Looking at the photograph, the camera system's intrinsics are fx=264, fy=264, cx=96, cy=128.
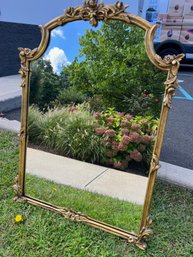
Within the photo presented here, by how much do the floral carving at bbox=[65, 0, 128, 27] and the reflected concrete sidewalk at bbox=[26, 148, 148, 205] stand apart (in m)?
1.11

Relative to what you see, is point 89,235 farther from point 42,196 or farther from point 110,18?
point 110,18

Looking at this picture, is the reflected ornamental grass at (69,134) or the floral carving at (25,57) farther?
the reflected ornamental grass at (69,134)

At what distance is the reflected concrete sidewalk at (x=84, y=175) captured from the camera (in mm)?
1949

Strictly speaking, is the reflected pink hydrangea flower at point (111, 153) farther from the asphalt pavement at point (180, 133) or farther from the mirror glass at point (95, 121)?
the asphalt pavement at point (180, 133)

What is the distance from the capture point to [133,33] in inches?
77.7

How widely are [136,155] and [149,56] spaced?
2.71 ft

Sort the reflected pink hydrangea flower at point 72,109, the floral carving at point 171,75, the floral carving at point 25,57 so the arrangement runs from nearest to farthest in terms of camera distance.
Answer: the floral carving at point 171,75, the floral carving at point 25,57, the reflected pink hydrangea flower at point 72,109

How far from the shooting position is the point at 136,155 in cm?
200

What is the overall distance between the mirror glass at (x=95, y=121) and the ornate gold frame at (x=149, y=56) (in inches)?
3.0

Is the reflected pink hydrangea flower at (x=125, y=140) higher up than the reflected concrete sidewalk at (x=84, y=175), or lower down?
higher up

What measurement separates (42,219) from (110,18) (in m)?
1.38

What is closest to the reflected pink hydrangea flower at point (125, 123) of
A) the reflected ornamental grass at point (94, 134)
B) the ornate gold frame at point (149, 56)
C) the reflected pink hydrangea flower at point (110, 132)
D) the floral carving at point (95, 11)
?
the reflected ornamental grass at point (94, 134)

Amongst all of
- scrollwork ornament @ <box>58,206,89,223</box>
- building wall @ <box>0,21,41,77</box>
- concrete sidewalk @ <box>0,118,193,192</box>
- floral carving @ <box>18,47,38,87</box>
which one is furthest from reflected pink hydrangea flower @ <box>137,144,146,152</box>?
building wall @ <box>0,21,41,77</box>

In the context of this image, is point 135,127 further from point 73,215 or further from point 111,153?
point 73,215
